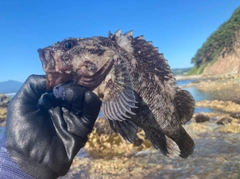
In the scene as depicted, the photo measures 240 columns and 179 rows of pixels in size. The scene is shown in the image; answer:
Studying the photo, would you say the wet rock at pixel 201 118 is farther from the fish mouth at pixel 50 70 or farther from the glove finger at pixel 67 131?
the fish mouth at pixel 50 70

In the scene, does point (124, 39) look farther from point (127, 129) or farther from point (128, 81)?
point (127, 129)

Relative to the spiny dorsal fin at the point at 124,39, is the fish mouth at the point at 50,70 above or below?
below

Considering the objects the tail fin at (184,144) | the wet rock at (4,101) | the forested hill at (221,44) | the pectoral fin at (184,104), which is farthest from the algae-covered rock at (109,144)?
the forested hill at (221,44)

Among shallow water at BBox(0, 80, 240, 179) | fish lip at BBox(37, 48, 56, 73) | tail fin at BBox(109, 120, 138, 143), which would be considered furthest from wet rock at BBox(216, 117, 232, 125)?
fish lip at BBox(37, 48, 56, 73)

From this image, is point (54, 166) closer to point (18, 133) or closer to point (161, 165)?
point (18, 133)

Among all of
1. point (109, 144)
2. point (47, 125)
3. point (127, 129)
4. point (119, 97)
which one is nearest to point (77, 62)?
point (119, 97)

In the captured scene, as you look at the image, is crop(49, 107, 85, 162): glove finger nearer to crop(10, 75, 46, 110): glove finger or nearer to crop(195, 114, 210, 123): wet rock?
crop(10, 75, 46, 110): glove finger

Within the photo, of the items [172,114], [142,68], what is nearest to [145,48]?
[142,68]
